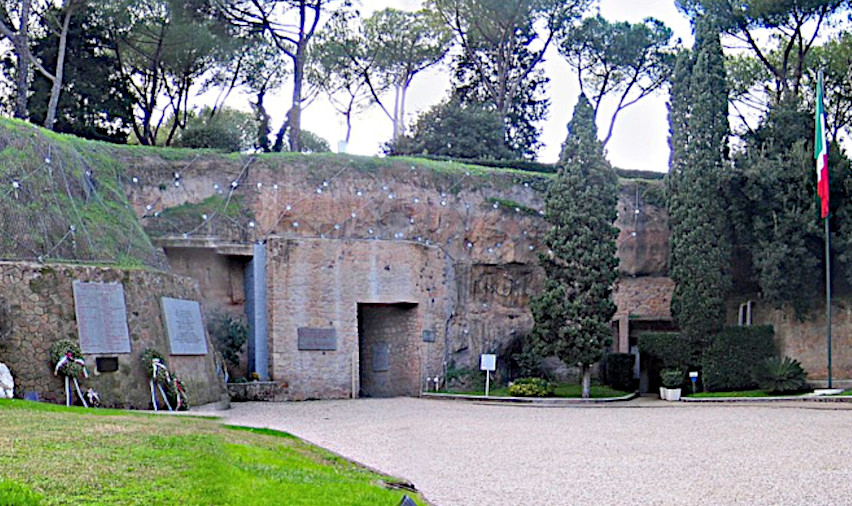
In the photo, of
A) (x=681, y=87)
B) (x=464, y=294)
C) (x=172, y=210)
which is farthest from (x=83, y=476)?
(x=681, y=87)

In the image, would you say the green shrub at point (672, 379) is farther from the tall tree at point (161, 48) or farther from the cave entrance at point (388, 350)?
the tall tree at point (161, 48)

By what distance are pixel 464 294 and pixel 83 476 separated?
22437 mm

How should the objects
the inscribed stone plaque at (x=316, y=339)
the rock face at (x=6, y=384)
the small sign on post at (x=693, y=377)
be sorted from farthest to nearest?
the small sign on post at (x=693, y=377) → the inscribed stone plaque at (x=316, y=339) → the rock face at (x=6, y=384)

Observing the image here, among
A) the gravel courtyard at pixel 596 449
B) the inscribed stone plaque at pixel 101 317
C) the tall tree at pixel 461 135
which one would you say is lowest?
the gravel courtyard at pixel 596 449

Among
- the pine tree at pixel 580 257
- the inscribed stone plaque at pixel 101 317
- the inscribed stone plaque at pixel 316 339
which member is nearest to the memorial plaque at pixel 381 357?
the inscribed stone plaque at pixel 316 339

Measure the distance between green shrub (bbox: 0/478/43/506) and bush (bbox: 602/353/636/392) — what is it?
2411 centimetres

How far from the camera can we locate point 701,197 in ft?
91.2

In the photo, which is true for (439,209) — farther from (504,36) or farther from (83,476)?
(83,476)

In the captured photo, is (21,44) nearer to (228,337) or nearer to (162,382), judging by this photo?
(228,337)

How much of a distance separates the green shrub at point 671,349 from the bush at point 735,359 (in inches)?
21.5

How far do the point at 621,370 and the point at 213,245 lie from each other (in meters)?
12.4

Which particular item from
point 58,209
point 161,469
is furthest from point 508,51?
point 161,469

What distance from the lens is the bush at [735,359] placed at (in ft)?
86.5

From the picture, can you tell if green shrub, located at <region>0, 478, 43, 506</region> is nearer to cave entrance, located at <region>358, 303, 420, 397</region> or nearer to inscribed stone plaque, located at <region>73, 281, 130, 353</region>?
inscribed stone plaque, located at <region>73, 281, 130, 353</region>
